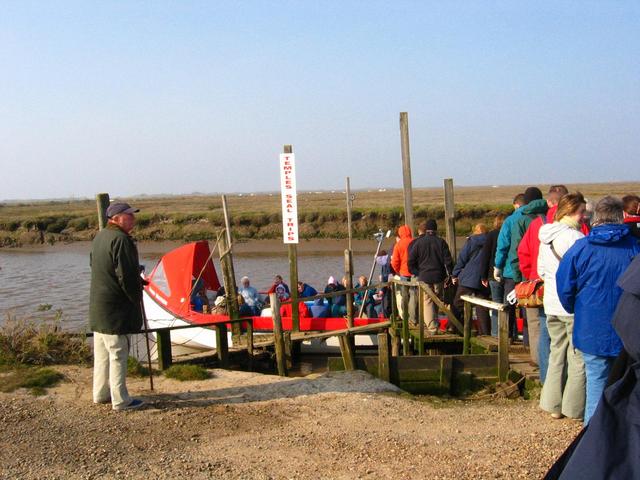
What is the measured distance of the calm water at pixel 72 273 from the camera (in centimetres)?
2244

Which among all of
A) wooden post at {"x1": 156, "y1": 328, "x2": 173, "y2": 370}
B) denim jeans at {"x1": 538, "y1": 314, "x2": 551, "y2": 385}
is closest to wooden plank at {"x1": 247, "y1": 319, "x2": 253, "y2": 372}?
wooden post at {"x1": 156, "y1": 328, "x2": 173, "y2": 370}

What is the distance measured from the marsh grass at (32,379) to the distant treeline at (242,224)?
98.8ft

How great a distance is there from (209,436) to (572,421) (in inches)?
124

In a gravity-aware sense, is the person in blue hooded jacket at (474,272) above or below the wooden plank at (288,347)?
above

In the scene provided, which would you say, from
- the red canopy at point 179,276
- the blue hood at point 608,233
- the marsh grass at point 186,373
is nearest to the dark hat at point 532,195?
the blue hood at point 608,233

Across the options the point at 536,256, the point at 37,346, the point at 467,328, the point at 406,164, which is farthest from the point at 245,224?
the point at 536,256

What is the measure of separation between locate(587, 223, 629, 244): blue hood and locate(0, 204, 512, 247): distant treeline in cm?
3132

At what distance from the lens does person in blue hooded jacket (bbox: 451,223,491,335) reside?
32.4 feet

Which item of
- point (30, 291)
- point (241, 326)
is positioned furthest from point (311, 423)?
point (30, 291)

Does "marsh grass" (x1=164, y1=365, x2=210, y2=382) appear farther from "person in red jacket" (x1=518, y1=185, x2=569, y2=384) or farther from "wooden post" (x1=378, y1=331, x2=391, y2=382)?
"person in red jacket" (x1=518, y1=185, x2=569, y2=384)

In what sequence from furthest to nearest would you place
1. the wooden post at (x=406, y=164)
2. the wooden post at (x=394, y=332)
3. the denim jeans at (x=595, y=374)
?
the wooden post at (x=406, y=164)
the wooden post at (x=394, y=332)
the denim jeans at (x=595, y=374)

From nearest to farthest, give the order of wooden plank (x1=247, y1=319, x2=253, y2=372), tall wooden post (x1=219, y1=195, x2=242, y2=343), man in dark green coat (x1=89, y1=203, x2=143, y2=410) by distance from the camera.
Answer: man in dark green coat (x1=89, y1=203, x2=143, y2=410)
wooden plank (x1=247, y1=319, x2=253, y2=372)
tall wooden post (x1=219, y1=195, x2=242, y2=343)

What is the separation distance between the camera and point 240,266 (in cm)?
3175

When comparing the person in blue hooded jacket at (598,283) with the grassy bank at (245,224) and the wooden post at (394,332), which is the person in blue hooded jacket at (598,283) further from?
the grassy bank at (245,224)
